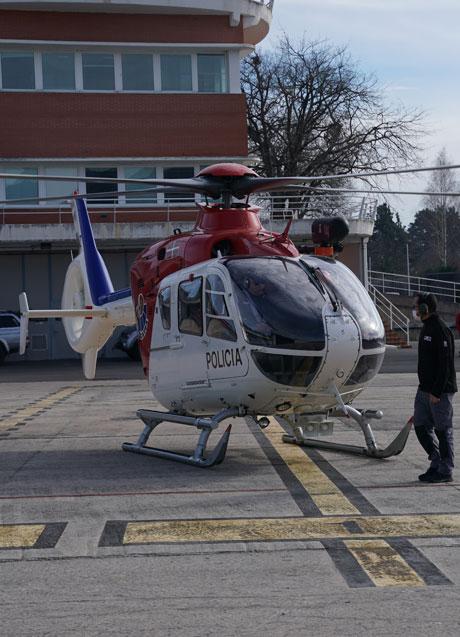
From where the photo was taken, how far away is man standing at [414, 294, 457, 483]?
10703mm

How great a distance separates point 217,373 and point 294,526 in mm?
3372

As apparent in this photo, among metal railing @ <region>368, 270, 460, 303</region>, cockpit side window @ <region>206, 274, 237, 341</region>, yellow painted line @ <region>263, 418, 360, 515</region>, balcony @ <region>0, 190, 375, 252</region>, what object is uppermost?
balcony @ <region>0, 190, 375, 252</region>

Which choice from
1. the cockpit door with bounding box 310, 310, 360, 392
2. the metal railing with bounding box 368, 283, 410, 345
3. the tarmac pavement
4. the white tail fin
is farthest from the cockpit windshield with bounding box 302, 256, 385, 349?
the metal railing with bounding box 368, 283, 410, 345

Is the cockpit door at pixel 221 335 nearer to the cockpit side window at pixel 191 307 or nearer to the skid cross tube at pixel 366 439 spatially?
the cockpit side window at pixel 191 307

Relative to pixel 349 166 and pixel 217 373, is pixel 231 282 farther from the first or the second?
pixel 349 166

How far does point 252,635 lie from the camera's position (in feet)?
18.8

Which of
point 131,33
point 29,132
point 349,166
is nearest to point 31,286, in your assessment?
point 29,132

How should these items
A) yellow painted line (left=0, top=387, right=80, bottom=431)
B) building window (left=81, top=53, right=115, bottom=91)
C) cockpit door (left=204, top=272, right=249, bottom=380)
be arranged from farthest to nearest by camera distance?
building window (left=81, top=53, right=115, bottom=91) → yellow painted line (left=0, top=387, right=80, bottom=431) → cockpit door (left=204, top=272, right=249, bottom=380)

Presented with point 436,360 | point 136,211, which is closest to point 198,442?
point 436,360

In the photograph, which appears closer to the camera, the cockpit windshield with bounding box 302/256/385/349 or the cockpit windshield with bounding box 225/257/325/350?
the cockpit windshield with bounding box 225/257/325/350

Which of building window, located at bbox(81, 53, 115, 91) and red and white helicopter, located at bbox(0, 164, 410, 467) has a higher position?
building window, located at bbox(81, 53, 115, 91)

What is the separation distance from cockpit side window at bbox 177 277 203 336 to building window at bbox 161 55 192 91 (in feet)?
88.9

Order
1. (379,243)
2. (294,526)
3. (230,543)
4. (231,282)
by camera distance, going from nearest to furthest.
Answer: (230,543), (294,526), (231,282), (379,243)

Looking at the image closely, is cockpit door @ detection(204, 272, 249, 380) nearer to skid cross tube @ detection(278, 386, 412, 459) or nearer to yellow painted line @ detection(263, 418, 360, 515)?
skid cross tube @ detection(278, 386, 412, 459)
